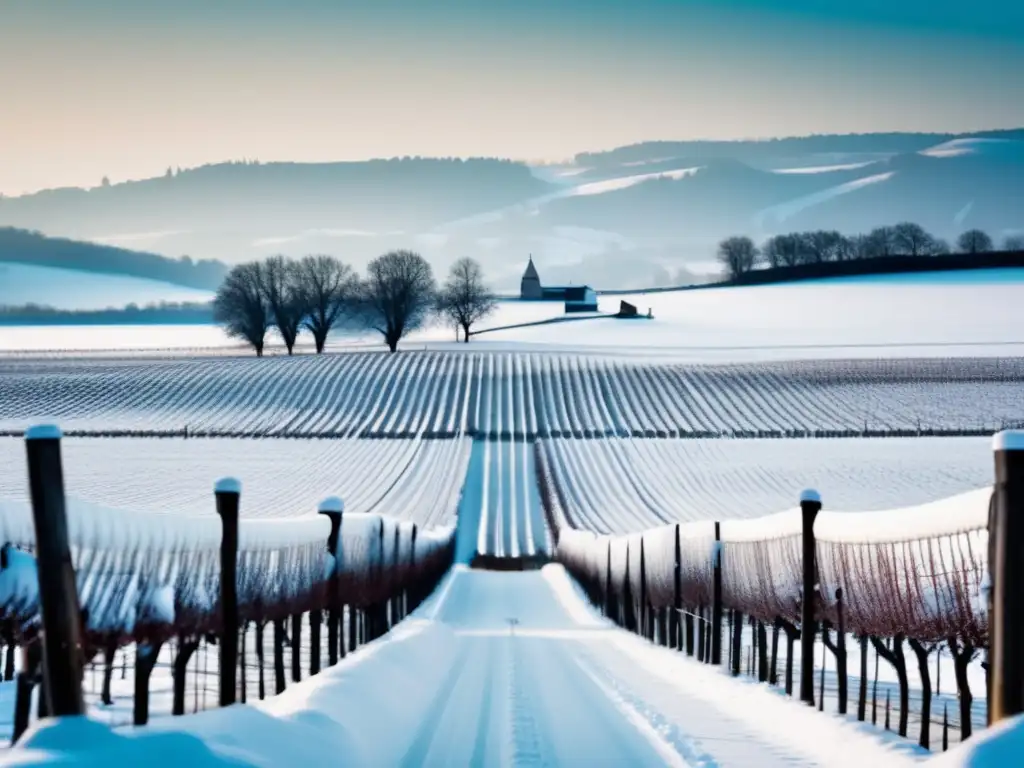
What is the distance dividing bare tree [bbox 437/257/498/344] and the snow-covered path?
119301mm

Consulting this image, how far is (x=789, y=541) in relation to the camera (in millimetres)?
13086

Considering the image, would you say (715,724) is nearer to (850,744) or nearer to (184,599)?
(850,744)

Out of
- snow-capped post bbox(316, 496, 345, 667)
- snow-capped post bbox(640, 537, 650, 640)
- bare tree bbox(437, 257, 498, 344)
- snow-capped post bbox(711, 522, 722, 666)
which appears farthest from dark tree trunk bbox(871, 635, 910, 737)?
bare tree bbox(437, 257, 498, 344)

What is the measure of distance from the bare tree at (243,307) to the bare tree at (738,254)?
3422 inches

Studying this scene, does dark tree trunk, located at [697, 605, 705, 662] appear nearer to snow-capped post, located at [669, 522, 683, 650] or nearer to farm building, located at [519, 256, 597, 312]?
snow-capped post, located at [669, 522, 683, 650]

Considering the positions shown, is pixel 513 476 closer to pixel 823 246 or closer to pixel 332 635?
pixel 332 635

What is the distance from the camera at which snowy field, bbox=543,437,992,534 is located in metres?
47.8

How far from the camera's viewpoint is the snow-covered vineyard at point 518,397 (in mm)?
72750

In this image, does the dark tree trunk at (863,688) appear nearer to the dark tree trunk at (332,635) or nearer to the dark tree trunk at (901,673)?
the dark tree trunk at (901,673)

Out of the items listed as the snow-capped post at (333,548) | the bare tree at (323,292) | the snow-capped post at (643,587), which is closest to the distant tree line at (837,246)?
the bare tree at (323,292)

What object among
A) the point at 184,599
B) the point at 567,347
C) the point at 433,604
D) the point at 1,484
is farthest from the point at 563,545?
the point at 567,347

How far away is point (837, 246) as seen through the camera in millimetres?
186125

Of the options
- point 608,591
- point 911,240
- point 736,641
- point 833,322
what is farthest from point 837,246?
point 736,641

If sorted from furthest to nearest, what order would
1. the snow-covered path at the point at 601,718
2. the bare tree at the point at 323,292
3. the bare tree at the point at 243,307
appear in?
the bare tree at the point at 323,292, the bare tree at the point at 243,307, the snow-covered path at the point at 601,718
